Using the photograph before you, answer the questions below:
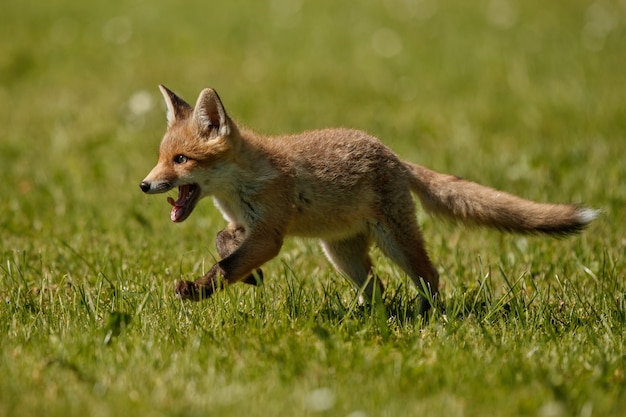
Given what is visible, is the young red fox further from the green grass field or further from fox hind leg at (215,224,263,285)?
the green grass field

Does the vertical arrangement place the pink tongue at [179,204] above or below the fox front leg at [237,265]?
above

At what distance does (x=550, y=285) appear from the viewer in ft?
19.7

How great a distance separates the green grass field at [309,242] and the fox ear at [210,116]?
95cm

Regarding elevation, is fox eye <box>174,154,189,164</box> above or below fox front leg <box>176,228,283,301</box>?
above

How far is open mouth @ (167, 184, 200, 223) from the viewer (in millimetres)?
5457

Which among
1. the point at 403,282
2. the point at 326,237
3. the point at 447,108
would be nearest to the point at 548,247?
the point at 403,282

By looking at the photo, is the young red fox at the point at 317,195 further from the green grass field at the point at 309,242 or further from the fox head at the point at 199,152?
the green grass field at the point at 309,242

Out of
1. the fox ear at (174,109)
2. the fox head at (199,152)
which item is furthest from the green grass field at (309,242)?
the fox ear at (174,109)

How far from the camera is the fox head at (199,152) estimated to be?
550 centimetres

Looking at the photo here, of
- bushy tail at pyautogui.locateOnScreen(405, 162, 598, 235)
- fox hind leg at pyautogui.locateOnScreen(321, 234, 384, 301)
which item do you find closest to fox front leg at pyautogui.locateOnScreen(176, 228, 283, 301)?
fox hind leg at pyautogui.locateOnScreen(321, 234, 384, 301)

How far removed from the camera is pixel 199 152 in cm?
555

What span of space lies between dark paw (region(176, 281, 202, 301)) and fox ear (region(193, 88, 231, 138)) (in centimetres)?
108

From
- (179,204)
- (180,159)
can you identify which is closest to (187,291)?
(179,204)

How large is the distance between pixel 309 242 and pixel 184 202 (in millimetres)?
1846
